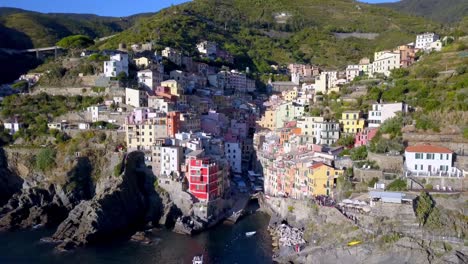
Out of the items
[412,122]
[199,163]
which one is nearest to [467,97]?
[412,122]

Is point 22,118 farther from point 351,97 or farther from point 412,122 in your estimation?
point 412,122

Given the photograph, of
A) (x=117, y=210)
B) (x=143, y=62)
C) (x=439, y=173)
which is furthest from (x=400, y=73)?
(x=117, y=210)

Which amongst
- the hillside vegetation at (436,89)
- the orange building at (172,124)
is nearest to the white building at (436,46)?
the hillside vegetation at (436,89)

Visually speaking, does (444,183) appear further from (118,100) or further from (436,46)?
(118,100)

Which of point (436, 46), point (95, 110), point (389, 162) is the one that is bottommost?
point (389, 162)

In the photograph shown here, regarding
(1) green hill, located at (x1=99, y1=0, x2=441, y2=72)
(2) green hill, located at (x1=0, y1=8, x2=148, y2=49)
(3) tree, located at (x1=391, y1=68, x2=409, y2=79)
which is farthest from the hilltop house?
(2) green hill, located at (x1=0, y1=8, x2=148, y2=49)

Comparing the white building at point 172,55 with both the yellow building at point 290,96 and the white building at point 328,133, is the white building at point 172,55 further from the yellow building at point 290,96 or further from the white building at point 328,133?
the white building at point 328,133
